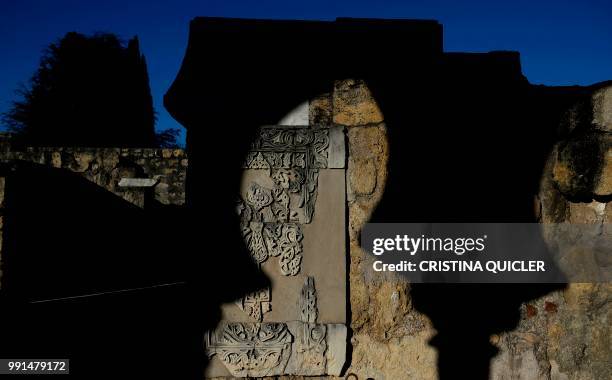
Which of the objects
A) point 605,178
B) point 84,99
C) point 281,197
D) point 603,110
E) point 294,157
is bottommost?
point 281,197

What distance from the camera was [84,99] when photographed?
19703mm

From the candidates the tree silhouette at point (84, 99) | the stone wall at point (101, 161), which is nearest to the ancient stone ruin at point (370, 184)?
the stone wall at point (101, 161)

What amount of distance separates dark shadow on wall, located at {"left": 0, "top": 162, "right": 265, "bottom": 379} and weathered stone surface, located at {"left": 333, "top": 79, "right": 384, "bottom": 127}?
88cm

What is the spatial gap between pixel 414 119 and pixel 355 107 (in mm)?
329

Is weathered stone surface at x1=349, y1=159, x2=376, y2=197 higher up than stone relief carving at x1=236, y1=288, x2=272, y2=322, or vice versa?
weathered stone surface at x1=349, y1=159, x2=376, y2=197

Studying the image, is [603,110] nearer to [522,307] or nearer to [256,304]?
[522,307]

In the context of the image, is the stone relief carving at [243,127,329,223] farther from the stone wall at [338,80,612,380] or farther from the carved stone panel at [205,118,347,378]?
the stone wall at [338,80,612,380]

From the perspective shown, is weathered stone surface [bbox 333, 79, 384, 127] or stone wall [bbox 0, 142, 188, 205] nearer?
weathered stone surface [bbox 333, 79, 384, 127]

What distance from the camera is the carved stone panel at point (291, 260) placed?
2.12m

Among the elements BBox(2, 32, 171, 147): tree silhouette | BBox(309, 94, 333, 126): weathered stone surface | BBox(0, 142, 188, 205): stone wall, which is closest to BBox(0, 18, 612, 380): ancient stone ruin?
BBox(309, 94, 333, 126): weathered stone surface

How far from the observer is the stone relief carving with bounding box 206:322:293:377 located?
212 cm

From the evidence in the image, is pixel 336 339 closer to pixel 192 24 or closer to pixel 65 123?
pixel 192 24

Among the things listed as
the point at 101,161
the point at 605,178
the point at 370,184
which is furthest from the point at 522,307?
the point at 101,161

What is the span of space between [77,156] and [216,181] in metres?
7.46
